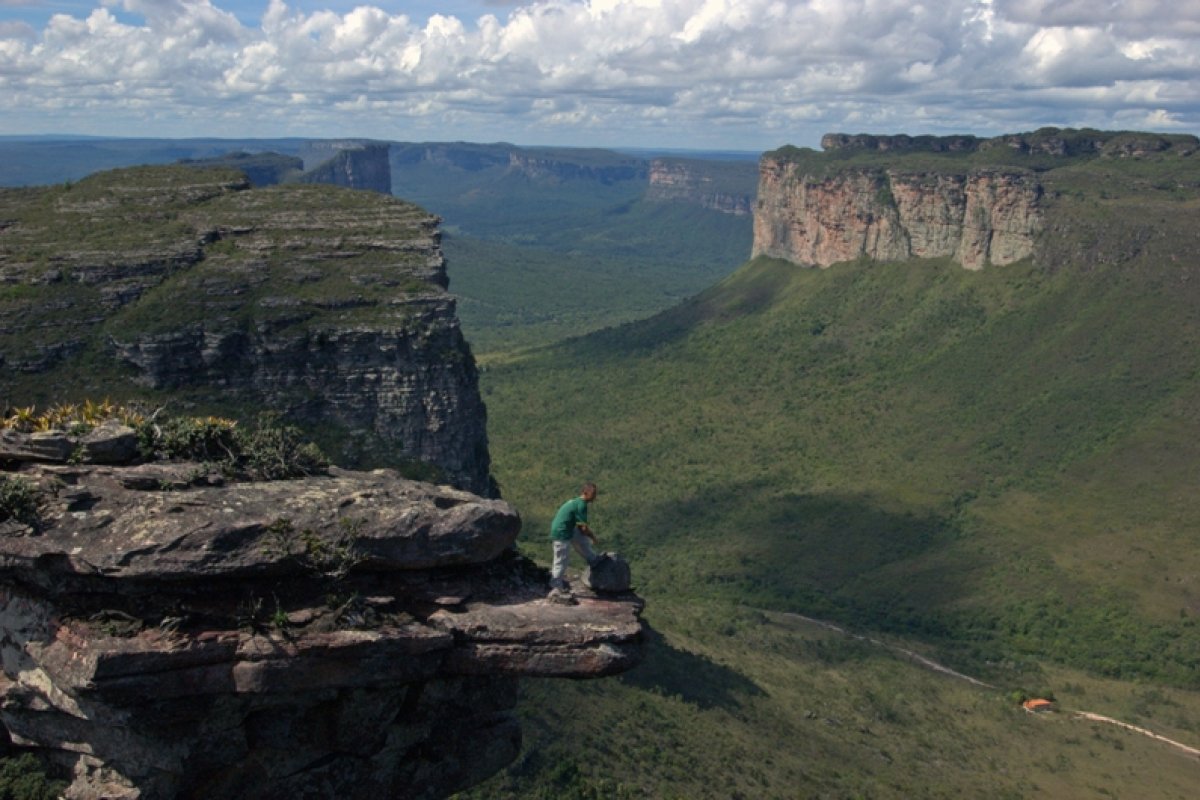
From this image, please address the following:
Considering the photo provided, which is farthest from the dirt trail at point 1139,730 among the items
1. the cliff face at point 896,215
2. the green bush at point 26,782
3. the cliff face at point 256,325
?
the cliff face at point 896,215

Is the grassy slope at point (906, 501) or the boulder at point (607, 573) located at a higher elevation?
the boulder at point (607, 573)

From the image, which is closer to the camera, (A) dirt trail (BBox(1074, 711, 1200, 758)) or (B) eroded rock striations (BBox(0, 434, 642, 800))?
(B) eroded rock striations (BBox(0, 434, 642, 800))

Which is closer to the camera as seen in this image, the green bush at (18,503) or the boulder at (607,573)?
the green bush at (18,503)

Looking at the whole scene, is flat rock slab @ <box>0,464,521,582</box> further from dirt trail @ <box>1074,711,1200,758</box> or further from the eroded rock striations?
dirt trail @ <box>1074,711,1200,758</box>

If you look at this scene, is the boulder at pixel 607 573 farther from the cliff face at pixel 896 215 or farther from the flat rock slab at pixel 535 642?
the cliff face at pixel 896 215

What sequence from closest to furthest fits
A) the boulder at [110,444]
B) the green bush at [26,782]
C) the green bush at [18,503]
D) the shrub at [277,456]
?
1. the green bush at [18,503]
2. the green bush at [26,782]
3. the boulder at [110,444]
4. the shrub at [277,456]

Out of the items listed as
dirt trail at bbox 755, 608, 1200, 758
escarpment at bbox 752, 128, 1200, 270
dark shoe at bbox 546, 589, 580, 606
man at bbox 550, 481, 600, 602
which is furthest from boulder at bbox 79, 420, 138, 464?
escarpment at bbox 752, 128, 1200, 270
